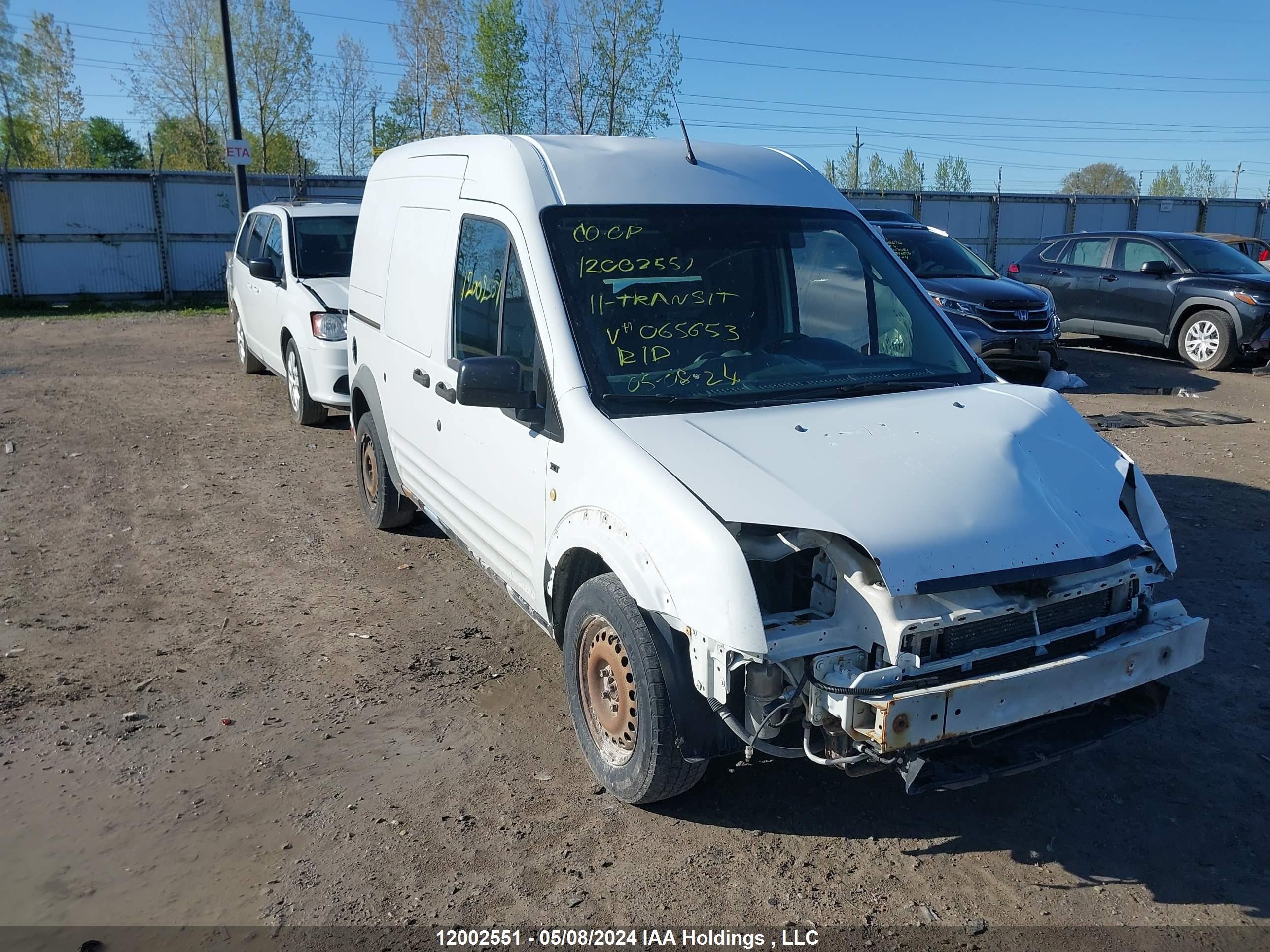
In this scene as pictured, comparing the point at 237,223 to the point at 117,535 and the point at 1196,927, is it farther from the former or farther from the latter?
the point at 1196,927

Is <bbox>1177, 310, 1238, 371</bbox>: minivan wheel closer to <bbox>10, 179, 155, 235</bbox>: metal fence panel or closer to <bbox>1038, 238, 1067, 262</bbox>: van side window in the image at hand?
<bbox>1038, 238, 1067, 262</bbox>: van side window

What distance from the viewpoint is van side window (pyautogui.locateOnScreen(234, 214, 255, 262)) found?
36.5 ft

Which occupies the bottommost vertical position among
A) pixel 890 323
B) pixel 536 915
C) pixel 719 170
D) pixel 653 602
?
pixel 536 915

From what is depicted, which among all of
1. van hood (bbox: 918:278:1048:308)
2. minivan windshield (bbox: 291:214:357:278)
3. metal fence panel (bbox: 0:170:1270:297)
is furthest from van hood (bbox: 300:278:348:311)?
metal fence panel (bbox: 0:170:1270:297)

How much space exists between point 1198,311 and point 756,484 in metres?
12.7

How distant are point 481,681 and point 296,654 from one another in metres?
1.00

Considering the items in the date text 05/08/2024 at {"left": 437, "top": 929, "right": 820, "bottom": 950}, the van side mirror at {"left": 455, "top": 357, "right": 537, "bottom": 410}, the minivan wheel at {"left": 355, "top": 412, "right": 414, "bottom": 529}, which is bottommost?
the date text 05/08/2024 at {"left": 437, "top": 929, "right": 820, "bottom": 950}

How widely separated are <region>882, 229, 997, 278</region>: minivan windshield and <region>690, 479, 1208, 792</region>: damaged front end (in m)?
9.67

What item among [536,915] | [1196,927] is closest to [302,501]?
[536,915]

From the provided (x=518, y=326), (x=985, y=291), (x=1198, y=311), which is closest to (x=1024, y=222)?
(x=1198, y=311)

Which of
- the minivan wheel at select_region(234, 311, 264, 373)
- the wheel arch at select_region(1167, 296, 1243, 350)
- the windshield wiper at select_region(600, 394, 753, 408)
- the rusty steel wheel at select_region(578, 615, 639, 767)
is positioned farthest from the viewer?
the wheel arch at select_region(1167, 296, 1243, 350)

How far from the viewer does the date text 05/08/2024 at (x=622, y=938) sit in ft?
9.69

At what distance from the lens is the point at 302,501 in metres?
7.36

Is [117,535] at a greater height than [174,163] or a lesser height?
→ lesser
